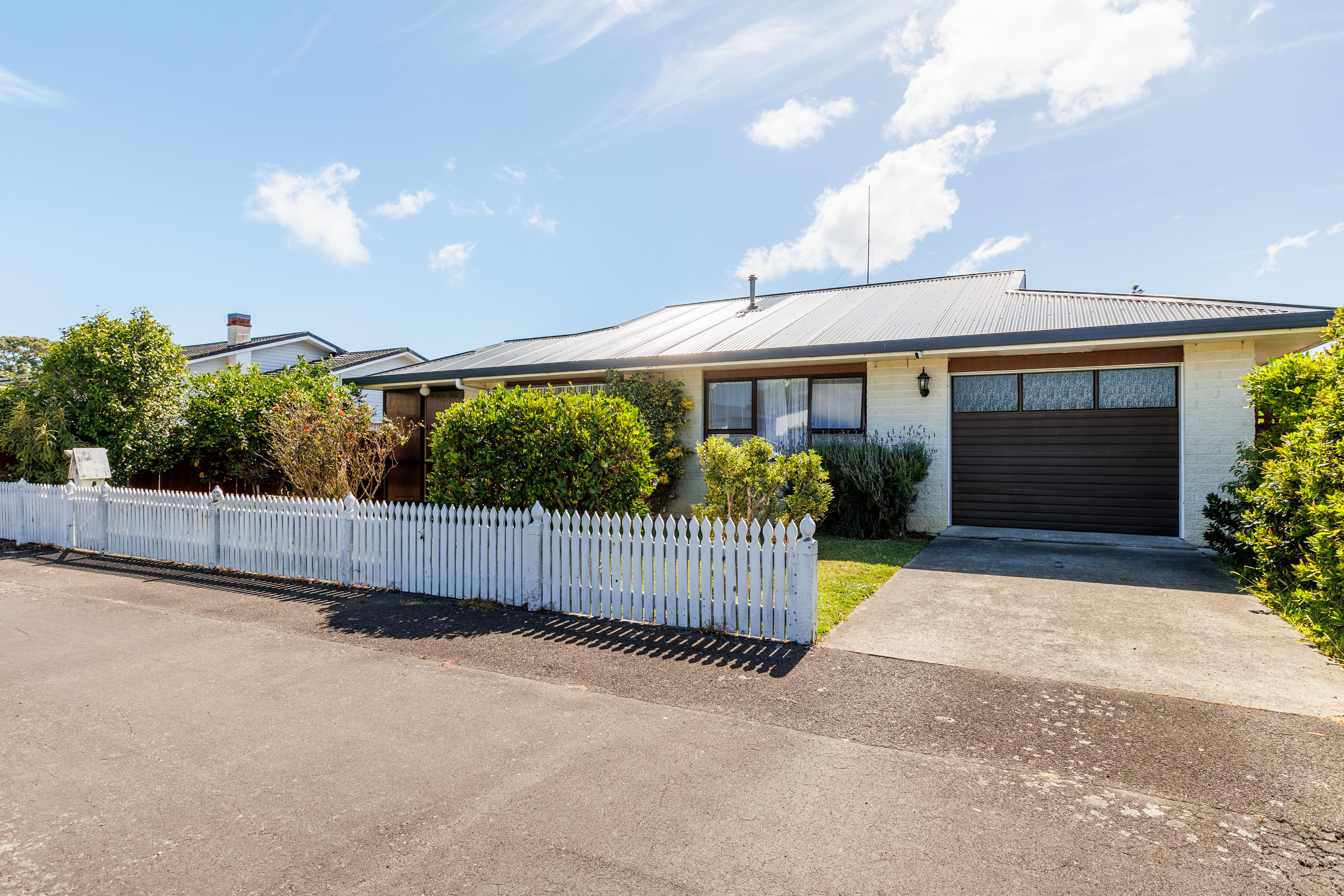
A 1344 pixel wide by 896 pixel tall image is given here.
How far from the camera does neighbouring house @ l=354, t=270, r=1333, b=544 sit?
9289 millimetres

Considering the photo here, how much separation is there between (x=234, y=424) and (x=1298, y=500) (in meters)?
15.4

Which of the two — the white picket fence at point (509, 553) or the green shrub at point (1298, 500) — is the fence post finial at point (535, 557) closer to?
the white picket fence at point (509, 553)

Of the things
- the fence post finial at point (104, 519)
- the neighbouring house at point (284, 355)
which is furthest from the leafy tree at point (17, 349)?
the fence post finial at point (104, 519)

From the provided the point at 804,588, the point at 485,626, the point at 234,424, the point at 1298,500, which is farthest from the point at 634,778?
the point at 234,424

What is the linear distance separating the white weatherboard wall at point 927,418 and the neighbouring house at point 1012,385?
3 centimetres

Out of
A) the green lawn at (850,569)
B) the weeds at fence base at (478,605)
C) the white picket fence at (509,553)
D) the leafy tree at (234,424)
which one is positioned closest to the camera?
the white picket fence at (509,553)

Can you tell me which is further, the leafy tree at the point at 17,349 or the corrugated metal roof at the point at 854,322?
the leafy tree at the point at 17,349

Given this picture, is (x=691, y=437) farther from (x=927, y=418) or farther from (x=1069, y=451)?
(x=1069, y=451)

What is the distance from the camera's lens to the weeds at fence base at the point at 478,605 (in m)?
6.44

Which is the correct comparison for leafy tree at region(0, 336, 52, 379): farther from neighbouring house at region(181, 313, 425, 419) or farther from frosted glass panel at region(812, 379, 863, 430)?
frosted glass panel at region(812, 379, 863, 430)

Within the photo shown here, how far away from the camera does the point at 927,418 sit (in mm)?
10938

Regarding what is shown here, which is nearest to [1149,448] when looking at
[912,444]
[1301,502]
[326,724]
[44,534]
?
[912,444]

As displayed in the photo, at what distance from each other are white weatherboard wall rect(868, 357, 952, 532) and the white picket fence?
3.47 m

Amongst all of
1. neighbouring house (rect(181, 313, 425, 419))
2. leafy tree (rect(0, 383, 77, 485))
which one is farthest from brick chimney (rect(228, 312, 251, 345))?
leafy tree (rect(0, 383, 77, 485))
